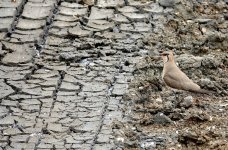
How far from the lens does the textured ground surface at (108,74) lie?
6777 millimetres

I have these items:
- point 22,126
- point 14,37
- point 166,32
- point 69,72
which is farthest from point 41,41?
point 22,126

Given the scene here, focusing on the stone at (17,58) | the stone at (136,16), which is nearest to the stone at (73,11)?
the stone at (136,16)

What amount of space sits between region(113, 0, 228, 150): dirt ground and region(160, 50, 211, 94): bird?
0.11 metres

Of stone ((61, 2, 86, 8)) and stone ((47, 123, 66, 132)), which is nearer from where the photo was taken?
stone ((47, 123, 66, 132))

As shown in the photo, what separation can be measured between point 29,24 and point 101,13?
977 millimetres

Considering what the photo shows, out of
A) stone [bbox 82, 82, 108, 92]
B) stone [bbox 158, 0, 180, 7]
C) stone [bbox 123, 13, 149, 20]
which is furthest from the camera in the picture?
stone [bbox 158, 0, 180, 7]

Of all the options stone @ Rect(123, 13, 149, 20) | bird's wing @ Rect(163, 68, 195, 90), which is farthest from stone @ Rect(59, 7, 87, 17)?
bird's wing @ Rect(163, 68, 195, 90)

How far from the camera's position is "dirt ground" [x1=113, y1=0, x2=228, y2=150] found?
263 inches

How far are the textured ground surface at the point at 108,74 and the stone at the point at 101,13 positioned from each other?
0.01 meters

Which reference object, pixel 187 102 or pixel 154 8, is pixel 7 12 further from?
pixel 187 102

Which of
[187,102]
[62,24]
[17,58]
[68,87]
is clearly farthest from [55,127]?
[62,24]

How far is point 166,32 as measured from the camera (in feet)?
30.0

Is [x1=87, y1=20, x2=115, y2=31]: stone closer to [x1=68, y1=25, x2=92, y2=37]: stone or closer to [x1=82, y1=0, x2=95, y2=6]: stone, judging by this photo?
[x1=68, y1=25, x2=92, y2=37]: stone

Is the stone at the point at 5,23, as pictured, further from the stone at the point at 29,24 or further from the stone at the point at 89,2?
the stone at the point at 89,2
